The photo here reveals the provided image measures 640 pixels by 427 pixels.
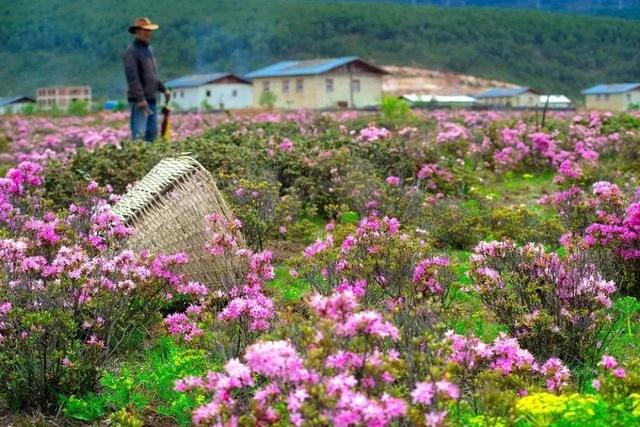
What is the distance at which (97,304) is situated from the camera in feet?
19.6

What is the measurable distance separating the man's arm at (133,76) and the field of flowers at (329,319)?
15.1 ft

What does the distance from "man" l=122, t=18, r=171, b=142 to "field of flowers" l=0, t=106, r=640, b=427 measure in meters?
4.66

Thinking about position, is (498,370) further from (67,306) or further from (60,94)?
(60,94)

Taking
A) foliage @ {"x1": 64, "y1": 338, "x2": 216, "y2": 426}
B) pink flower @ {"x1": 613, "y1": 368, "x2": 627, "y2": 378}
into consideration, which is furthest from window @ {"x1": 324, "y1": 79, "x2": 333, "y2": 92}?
pink flower @ {"x1": 613, "y1": 368, "x2": 627, "y2": 378}

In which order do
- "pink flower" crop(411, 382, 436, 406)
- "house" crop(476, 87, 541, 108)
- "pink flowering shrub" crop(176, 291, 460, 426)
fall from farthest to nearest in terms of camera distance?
"house" crop(476, 87, 541, 108) → "pink flower" crop(411, 382, 436, 406) → "pink flowering shrub" crop(176, 291, 460, 426)

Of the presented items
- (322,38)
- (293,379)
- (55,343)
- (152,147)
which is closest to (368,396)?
(293,379)

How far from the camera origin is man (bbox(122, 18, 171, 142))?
16.1m

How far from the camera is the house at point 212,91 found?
9612 cm

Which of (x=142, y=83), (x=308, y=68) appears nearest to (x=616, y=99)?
(x=308, y=68)

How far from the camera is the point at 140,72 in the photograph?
53.7 ft

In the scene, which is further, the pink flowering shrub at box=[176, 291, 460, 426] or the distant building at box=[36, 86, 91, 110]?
the distant building at box=[36, 86, 91, 110]

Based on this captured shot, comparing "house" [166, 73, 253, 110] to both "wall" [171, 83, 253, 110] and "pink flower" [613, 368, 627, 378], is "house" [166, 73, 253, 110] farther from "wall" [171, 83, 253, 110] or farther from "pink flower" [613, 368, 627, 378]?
"pink flower" [613, 368, 627, 378]

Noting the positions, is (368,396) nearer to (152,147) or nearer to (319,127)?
(152,147)

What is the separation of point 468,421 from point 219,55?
418 feet
